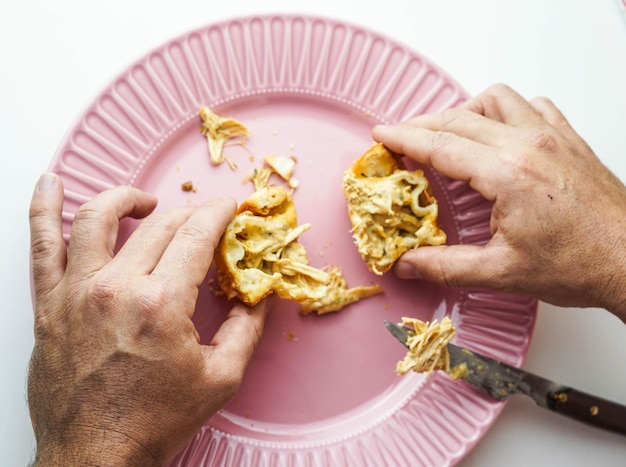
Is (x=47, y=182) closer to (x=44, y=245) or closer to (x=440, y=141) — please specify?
(x=44, y=245)

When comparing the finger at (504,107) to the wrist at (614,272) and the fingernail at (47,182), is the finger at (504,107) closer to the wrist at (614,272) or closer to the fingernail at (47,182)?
the wrist at (614,272)

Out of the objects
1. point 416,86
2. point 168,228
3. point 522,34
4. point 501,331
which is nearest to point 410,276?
point 501,331

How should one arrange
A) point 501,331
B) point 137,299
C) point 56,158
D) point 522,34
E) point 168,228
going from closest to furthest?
point 137,299 < point 168,228 < point 56,158 < point 501,331 < point 522,34

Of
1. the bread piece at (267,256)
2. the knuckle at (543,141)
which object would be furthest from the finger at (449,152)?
the bread piece at (267,256)

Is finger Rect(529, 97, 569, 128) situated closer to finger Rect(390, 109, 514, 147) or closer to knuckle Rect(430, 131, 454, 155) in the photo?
finger Rect(390, 109, 514, 147)

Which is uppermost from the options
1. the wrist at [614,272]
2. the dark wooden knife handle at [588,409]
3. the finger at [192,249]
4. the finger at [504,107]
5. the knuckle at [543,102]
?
the knuckle at [543,102]

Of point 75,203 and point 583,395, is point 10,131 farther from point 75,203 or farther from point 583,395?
point 583,395

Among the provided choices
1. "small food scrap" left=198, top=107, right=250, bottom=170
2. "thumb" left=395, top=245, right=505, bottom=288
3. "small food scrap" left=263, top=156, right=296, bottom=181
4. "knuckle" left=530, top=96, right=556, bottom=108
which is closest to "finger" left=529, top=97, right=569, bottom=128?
"knuckle" left=530, top=96, right=556, bottom=108
